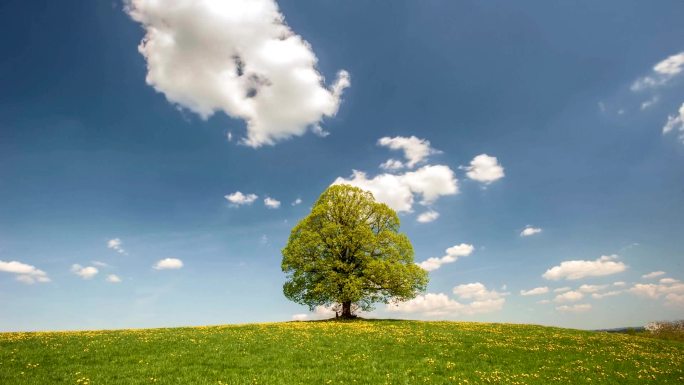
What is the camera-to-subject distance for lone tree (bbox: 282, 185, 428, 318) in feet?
145

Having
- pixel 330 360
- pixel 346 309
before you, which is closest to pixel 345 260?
pixel 346 309

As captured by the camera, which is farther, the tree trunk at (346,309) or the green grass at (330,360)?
the tree trunk at (346,309)

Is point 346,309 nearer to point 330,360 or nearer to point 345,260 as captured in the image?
point 345,260

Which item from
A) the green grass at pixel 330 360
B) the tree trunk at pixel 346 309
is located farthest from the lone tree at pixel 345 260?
the green grass at pixel 330 360

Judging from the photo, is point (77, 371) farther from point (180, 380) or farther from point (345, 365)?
point (345, 365)

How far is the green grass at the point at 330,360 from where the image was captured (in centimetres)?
1700

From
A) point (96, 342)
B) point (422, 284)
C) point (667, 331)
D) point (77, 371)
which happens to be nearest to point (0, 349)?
point (96, 342)

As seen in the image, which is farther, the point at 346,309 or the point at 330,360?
the point at 346,309

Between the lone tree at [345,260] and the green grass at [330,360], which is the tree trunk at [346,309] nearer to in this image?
the lone tree at [345,260]

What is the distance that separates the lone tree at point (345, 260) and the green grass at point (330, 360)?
1428 cm

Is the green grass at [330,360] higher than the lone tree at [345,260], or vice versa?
the lone tree at [345,260]

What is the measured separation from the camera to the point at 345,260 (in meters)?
46.2

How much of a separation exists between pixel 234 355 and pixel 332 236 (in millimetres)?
25357

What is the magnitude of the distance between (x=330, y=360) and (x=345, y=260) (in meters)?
25.8
